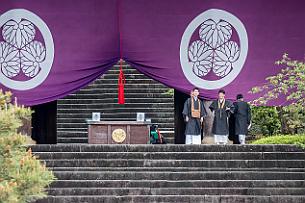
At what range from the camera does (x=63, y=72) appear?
1605 cm

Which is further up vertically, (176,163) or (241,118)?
(241,118)

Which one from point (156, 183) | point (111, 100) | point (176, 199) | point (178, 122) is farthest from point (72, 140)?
point (176, 199)

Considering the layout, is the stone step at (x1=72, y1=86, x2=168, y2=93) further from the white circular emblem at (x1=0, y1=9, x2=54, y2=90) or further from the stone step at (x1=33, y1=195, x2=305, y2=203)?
the stone step at (x1=33, y1=195, x2=305, y2=203)

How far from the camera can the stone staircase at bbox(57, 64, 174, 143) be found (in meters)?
20.8

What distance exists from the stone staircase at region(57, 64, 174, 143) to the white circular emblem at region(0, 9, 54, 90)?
15.3 feet

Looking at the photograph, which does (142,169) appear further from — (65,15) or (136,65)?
(65,15)

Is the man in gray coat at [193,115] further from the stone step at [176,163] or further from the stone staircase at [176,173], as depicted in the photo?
the stone step at [176,163]

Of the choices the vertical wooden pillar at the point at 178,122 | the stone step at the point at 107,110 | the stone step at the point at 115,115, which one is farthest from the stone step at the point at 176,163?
the stone step at the point at 107,110

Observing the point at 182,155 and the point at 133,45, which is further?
the point at 133,45

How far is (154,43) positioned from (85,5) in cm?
154

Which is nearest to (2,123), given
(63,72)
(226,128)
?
(63,72)

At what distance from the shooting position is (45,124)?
66.7 feet

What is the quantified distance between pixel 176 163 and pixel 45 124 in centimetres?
681

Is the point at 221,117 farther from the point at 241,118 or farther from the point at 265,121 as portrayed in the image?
the point at 265,121
